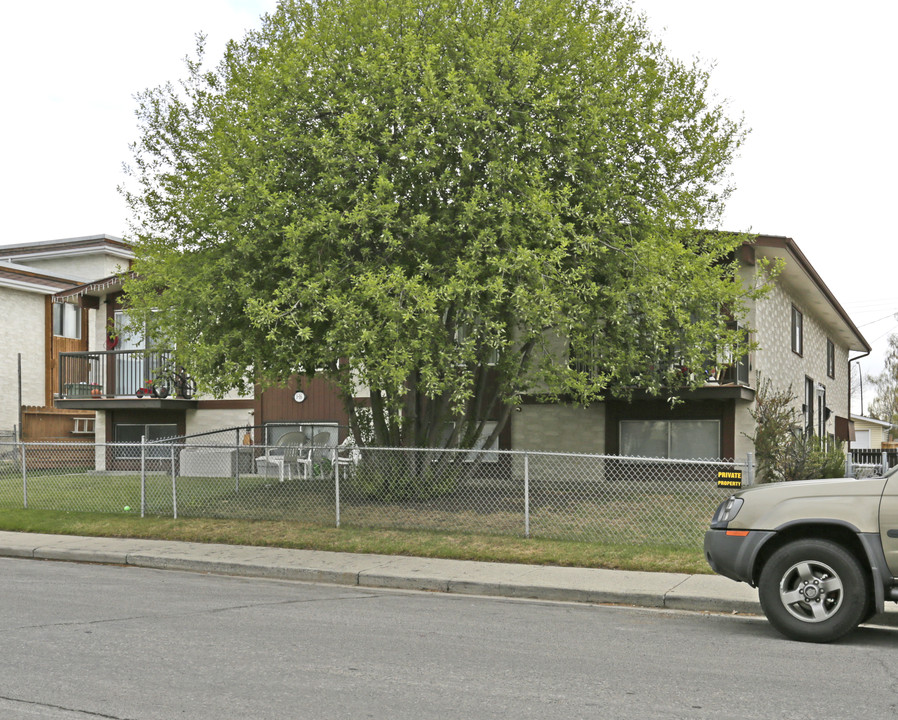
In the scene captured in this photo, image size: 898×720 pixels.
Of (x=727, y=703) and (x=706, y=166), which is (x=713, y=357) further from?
(x=727, y=703)

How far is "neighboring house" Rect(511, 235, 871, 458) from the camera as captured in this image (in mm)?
19953

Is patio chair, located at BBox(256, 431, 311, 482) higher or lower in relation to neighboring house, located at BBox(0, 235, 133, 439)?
lower

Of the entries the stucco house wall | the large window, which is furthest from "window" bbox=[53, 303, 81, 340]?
the large window

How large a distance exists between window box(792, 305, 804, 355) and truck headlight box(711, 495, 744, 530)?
17396mm

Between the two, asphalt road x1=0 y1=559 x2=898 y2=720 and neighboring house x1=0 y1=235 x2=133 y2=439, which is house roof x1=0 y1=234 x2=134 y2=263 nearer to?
neighboring house x1=0 y1=235 x2=133 y2=439

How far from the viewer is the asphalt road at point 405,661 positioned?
18.3ft

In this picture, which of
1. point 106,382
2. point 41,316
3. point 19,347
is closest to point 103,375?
point 106,382

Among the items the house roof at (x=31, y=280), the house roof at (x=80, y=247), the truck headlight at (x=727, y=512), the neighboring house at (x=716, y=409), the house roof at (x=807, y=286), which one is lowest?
the truck headlight at (x=727, y=512)

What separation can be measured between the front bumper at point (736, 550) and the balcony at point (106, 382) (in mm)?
19457

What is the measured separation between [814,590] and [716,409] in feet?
42.4

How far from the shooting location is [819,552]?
762 centimetres

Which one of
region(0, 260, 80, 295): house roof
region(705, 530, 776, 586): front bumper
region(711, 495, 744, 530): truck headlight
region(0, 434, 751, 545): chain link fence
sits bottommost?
region(0, 434, 751, 545): chain link fence

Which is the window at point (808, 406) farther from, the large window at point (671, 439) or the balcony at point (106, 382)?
the balcony at point (106, 382)

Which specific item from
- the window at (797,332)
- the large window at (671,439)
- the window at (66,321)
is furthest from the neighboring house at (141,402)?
the window at (797,332)
